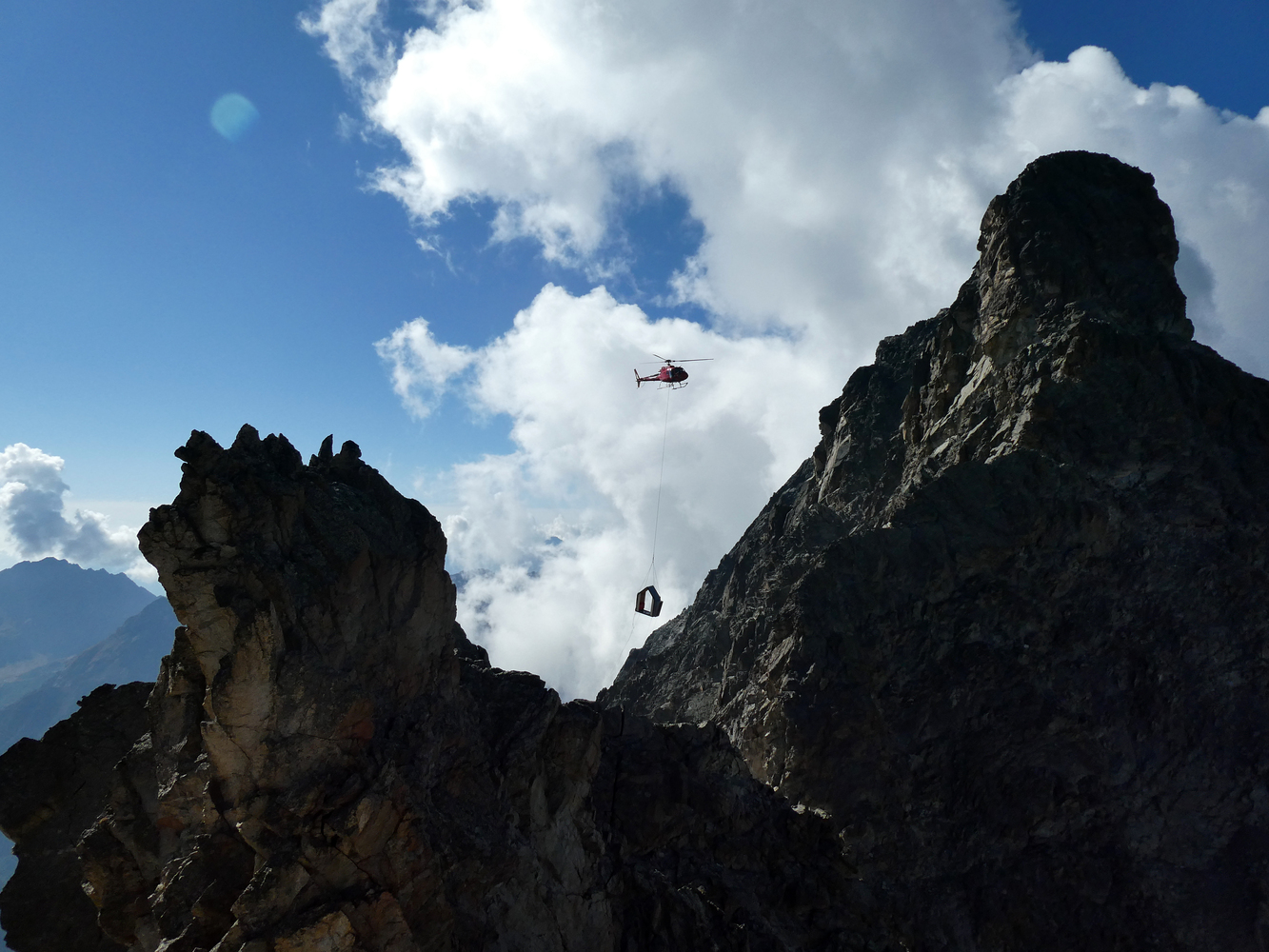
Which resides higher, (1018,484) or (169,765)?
(1018,484)

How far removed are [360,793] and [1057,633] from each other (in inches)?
1492

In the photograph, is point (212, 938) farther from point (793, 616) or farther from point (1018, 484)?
point (1018, 484)

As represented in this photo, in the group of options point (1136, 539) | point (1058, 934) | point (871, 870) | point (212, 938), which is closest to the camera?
point (212, 938)

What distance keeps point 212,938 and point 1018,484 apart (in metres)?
43.9

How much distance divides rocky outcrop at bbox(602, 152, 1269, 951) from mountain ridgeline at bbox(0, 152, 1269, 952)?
0.18 metres

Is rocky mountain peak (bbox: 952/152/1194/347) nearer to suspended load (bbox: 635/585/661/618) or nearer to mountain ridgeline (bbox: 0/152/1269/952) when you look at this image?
mountain ridgeline (bbox: 0/152/1269/952)

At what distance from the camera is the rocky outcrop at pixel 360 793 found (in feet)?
68.0

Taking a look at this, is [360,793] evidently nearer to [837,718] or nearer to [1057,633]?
[837,718]

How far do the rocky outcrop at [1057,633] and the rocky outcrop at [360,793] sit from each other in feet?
38.3

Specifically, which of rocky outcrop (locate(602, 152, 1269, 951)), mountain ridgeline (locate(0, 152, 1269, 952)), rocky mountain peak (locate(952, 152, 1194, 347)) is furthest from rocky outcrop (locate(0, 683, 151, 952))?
rocky mountain peak (locate(952, 152, 1194, 347))

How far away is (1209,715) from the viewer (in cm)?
3941

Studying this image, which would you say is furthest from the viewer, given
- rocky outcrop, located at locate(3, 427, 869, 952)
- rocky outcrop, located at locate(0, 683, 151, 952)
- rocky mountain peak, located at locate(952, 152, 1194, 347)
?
rocky mountain peak, located at locate(952, 152, 1194, 347)

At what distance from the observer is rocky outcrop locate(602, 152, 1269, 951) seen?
124 feet

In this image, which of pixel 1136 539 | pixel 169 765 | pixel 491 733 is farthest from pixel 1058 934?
pixel 169 765
